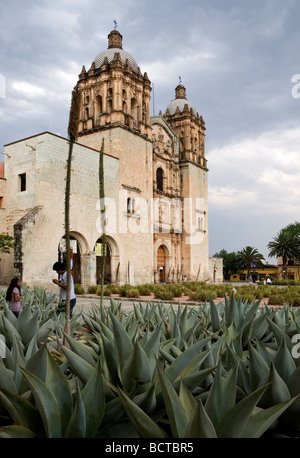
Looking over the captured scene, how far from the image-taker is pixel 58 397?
1.58m

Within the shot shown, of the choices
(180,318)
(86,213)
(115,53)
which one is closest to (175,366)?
(180,318)

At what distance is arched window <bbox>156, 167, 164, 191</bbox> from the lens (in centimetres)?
2878

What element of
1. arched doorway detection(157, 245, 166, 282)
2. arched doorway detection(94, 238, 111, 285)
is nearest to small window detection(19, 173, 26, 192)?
arched doorway detection(94, 238, 111, 285)

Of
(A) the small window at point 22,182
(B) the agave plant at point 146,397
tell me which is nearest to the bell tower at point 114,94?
(A) the small window at point 22,182

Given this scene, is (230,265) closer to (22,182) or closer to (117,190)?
(117,190)

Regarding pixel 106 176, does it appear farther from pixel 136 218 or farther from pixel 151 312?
pixel 151 312

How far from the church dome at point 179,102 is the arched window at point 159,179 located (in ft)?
23.8

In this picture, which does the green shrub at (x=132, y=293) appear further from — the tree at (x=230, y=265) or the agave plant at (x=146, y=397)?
the tree at (x=230, y=265)

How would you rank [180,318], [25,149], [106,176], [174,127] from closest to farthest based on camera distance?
[180,318] < [25,149] < [106,176] < [174,127]

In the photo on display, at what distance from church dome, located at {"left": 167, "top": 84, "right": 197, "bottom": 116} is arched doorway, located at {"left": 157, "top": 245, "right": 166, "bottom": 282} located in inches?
517

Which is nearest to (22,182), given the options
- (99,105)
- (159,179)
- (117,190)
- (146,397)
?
(117,190)

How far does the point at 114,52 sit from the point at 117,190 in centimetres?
1005

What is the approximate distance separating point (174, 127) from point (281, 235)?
808 inches

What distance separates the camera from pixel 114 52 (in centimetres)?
2497
